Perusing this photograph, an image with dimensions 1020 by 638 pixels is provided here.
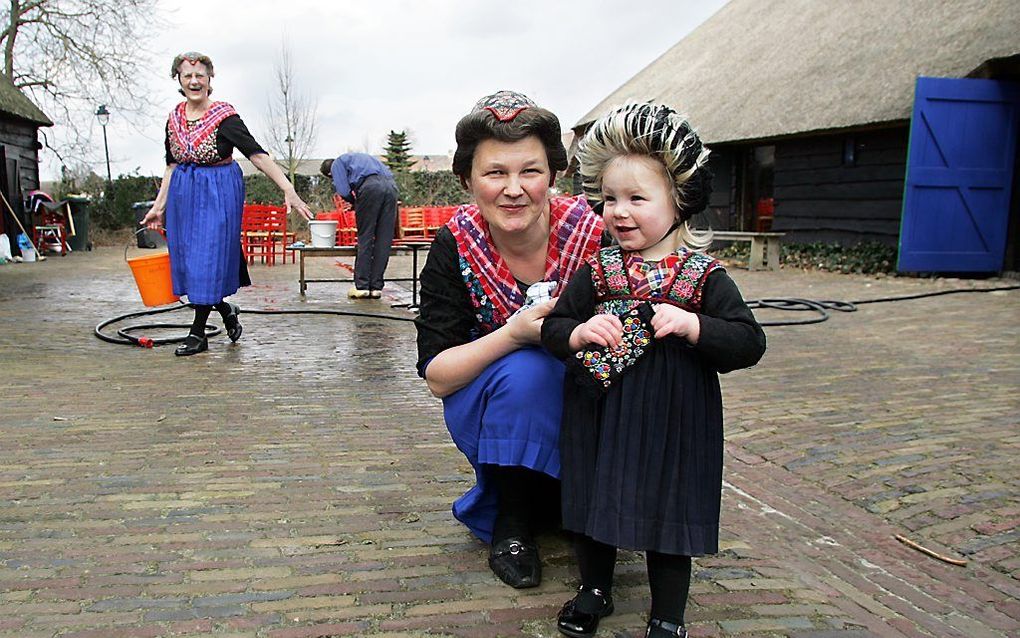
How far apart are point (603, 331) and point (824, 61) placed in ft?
47.5

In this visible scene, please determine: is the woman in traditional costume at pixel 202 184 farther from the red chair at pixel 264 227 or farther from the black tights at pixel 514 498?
the red chair at pixel 264 227

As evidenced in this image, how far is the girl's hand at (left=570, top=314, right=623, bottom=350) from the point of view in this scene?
1.80m

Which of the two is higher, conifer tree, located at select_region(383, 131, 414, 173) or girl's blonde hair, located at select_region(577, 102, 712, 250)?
conifer tree, located at select_region(383, 131, 414, 173)

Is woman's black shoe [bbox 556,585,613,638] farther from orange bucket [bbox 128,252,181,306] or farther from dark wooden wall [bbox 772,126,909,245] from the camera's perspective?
dark wooden wall [bbox 772,126,909,245]

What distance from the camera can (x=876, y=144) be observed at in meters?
12.9

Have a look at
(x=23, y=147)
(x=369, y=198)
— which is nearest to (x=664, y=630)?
(x=369, y=198)

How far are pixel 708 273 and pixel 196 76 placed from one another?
454 centimetres

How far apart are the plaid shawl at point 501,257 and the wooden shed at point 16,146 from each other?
639 inches

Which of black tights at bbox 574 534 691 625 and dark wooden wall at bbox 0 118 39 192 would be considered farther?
dark wooden wall at bbox 0 118 39 192

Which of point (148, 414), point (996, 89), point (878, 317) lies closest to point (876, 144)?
point (996, 89)

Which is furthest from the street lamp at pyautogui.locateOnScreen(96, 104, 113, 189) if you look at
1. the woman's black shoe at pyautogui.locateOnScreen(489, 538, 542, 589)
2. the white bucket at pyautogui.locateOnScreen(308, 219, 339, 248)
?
the woman's black shoe at pyautogui.locateOnScreen(489, 538, 542, 589)

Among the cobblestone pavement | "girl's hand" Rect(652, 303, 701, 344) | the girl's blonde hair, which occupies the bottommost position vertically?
the cobblestone pavement

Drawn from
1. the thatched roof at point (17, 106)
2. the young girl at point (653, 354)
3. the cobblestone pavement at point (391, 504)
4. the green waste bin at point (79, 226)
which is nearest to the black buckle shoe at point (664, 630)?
the young girl at point (653, 354)

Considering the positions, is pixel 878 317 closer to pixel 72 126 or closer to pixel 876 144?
pixel 876 144
